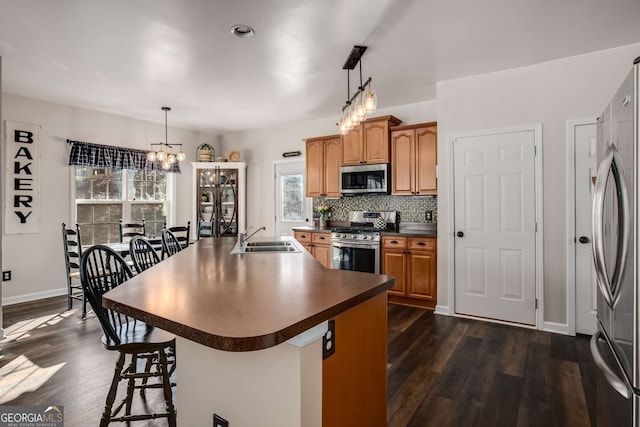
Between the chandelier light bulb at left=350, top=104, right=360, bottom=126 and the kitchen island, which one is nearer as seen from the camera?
the kitchen island

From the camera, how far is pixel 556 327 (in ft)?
11.1

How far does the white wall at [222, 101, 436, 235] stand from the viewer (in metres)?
5.90

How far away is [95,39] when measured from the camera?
2895 mm

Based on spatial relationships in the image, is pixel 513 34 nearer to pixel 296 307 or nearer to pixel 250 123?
pixel 296 307

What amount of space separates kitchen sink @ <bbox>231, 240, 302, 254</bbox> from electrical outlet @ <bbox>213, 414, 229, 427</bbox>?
5.09ft

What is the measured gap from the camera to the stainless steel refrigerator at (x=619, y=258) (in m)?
1.11

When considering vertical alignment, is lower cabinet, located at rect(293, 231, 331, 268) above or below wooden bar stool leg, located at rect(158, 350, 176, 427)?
above

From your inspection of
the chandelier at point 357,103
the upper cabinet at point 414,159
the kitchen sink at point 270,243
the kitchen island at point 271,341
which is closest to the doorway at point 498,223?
the upper cabinet at point 414,159

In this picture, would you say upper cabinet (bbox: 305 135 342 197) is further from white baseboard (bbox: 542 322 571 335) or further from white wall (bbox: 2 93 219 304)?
white baseboard (bbox: 542 322 571 335)

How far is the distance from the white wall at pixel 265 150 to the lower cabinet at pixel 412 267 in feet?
7.44

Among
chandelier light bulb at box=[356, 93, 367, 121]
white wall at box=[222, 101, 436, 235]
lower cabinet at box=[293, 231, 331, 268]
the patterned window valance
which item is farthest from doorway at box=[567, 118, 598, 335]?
the patterned window valance

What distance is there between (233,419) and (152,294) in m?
0.58

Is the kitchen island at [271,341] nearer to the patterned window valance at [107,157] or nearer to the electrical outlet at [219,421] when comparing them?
the electrical outlet at [219,421]

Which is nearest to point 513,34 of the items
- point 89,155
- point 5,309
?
point 89,155
